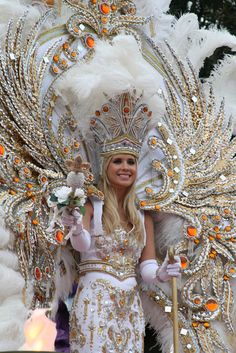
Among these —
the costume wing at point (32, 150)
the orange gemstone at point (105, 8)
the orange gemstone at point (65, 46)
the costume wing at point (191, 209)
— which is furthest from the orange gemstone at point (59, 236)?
the orange gemstone at point (105, 8)

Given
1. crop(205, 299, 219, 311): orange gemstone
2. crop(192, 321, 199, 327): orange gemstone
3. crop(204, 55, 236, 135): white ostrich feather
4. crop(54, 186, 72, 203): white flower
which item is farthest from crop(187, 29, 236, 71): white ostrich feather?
crop(54, 186, 72, 203): white flower

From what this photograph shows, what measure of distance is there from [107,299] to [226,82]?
1.68 m

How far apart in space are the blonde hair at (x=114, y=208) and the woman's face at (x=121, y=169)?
Answer: 3 cm

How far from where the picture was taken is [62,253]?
3.79 meters

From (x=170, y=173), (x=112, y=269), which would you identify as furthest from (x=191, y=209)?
(x=112, y=269)

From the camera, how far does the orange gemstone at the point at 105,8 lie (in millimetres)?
4066

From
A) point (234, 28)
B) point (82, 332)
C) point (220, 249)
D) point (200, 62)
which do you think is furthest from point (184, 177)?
point (234, 28)

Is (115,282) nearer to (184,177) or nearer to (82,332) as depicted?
(82,332)

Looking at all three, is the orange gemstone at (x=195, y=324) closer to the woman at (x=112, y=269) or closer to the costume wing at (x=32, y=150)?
the woman at (x=112, y=269)

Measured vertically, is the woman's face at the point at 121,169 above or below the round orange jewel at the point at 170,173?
below

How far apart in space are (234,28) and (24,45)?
10.1 feet

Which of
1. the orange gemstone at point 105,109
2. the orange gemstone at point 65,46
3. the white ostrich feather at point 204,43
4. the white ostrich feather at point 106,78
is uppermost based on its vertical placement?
the white ostrich feather at point 204,43

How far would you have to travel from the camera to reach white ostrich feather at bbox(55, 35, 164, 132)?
3631 mm

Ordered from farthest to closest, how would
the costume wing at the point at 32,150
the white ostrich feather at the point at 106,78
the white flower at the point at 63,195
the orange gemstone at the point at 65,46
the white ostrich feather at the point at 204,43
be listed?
the white ostrich feather at the point at 204,43
the orange gemstone at the point at 65,46
the white ostrich feather at the point at 106,78
the costume wing at the point at 32,150
the white flower at the point at 63,195
